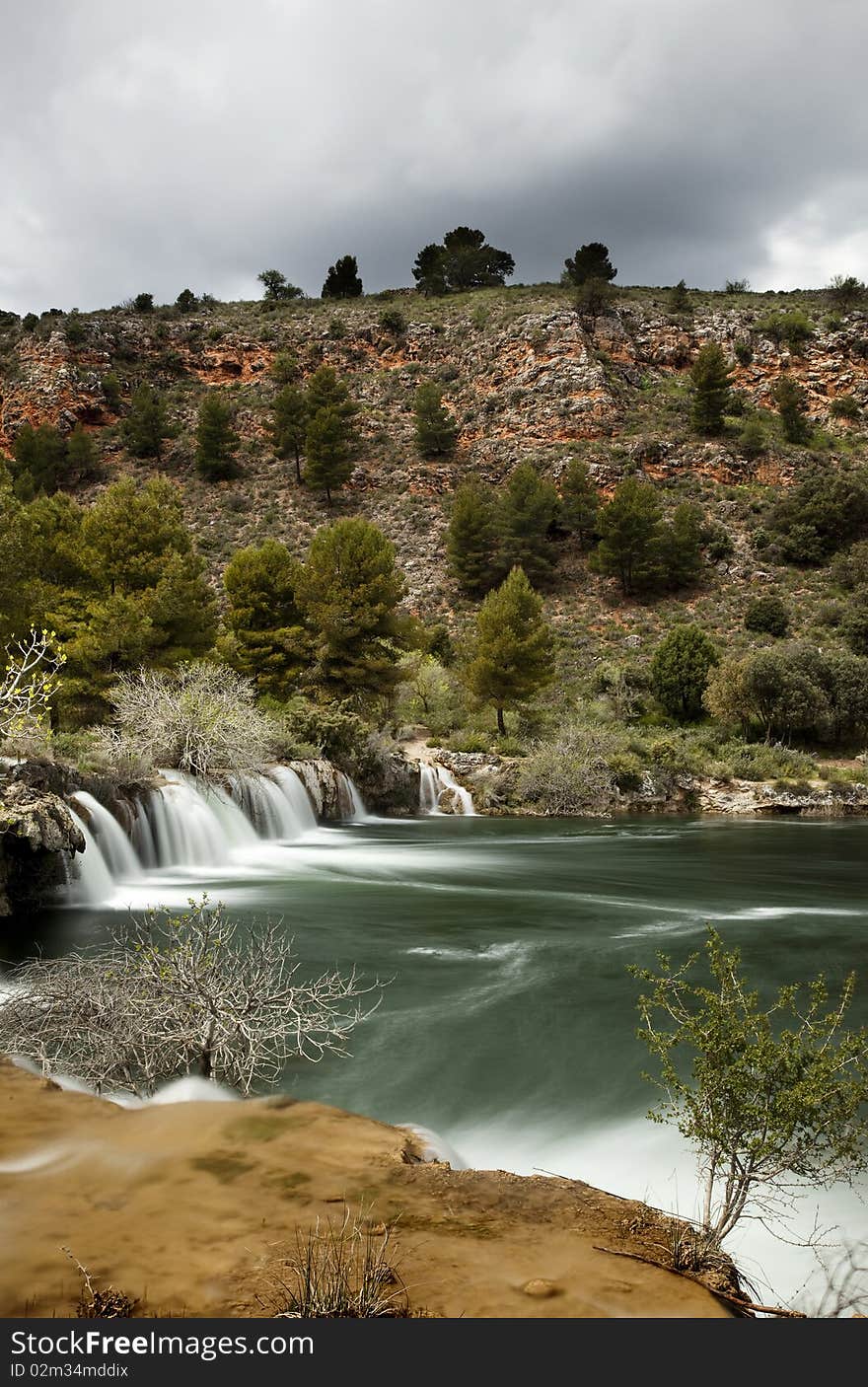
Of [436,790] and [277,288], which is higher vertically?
[277,288]

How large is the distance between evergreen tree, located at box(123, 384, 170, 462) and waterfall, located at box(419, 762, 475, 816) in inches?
1977

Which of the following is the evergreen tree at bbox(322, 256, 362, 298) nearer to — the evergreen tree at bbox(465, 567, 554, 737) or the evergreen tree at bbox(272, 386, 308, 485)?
the evergreen tree at bbox(272, 386, 308, 485)

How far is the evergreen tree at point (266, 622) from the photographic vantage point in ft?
113

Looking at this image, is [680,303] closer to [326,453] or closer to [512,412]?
[512,412]

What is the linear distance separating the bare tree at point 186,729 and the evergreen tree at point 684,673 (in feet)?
80.7

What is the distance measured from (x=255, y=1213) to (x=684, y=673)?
3839 centimetres

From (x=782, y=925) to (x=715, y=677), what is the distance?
1031 inches

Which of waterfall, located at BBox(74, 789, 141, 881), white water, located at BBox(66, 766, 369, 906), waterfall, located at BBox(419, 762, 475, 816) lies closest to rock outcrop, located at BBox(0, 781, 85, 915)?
white water, located at BBox(66, 766, 369, 906)

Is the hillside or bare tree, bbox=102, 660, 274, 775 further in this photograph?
the hillside

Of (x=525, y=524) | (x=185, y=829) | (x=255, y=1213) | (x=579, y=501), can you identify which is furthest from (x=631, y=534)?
(x=255, y=1213)

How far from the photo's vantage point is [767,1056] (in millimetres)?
4098

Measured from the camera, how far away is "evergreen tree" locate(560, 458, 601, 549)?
2254 inches

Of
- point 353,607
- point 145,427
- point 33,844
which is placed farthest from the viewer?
point 145,427

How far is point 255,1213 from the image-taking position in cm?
406
